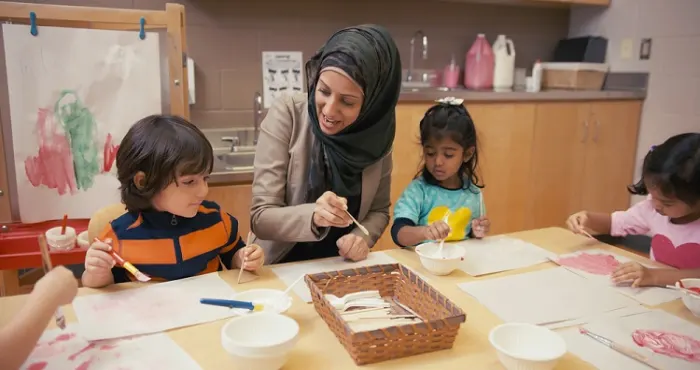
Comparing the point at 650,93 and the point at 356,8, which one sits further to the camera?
the point at 650,93

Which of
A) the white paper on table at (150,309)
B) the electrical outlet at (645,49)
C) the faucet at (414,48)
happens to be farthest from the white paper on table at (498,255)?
the electrical outlet at (645,49)

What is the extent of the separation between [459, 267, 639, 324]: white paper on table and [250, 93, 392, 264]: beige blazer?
42cm

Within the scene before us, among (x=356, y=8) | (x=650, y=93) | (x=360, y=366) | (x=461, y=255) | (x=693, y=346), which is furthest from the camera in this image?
(x=650, y=93)

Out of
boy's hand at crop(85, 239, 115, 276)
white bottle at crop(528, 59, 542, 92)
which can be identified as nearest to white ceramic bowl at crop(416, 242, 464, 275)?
boy's hand at crop(85, 239, 115, 276)

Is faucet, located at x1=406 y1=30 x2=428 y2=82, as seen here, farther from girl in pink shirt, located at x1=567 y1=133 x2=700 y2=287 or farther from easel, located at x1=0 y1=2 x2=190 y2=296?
girl in pink shirt, located at x1=567 y1=133 x2=700 y2=287

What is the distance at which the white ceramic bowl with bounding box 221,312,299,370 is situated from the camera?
82 cm

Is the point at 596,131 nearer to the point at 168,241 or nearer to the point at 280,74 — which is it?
the point at 280,74

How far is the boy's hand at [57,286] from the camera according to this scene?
81cm

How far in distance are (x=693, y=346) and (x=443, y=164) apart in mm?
836

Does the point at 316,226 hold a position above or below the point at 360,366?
above

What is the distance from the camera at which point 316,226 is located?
139 centimetres

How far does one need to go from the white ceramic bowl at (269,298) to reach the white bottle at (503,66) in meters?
2.59

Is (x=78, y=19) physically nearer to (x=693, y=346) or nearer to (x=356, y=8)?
(x=356, y=8)

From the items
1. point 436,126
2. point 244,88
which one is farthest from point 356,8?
point 436,126
